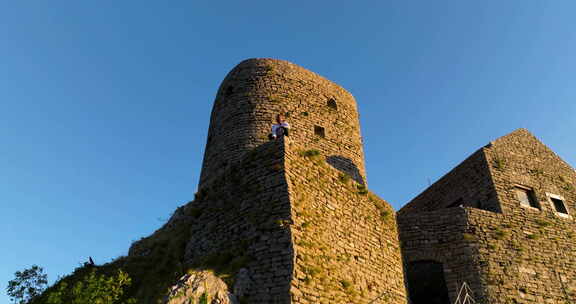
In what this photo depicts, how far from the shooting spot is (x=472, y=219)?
15.5 meters

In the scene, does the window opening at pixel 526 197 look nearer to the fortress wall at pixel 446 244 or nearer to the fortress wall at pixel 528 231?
the fortress wall at pixel 528 231

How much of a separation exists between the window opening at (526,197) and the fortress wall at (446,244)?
341 cm

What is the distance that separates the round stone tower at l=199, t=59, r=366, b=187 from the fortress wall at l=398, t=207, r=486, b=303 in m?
3.26

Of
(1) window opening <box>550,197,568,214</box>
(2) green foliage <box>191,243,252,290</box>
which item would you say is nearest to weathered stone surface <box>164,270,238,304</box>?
(2) green foliage <box>191,243,252,290</box>

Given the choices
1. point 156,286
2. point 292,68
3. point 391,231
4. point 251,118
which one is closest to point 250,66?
point 292,68

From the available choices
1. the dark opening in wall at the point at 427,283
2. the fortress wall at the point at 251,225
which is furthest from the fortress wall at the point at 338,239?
the dark opening in wall at the point at 427,283

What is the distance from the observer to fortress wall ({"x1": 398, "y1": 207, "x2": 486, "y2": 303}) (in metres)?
14.0

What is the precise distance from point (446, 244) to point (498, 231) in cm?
209

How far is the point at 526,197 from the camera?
1788 cm

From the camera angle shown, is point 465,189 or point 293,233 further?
point 465,189

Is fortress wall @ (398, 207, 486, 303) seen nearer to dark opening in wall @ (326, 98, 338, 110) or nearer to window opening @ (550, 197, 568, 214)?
window opening @ (550, 197, 568, 214)

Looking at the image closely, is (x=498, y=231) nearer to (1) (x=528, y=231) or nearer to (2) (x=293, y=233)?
(1) (x=528, y=231)

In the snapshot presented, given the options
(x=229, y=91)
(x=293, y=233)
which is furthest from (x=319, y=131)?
(x=293, y=233)

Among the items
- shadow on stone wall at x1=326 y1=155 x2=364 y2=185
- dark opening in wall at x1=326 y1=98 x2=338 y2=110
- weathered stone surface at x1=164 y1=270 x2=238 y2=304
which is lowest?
weathered stone surface at x1=164 y1=270 x2=238 y2=304
